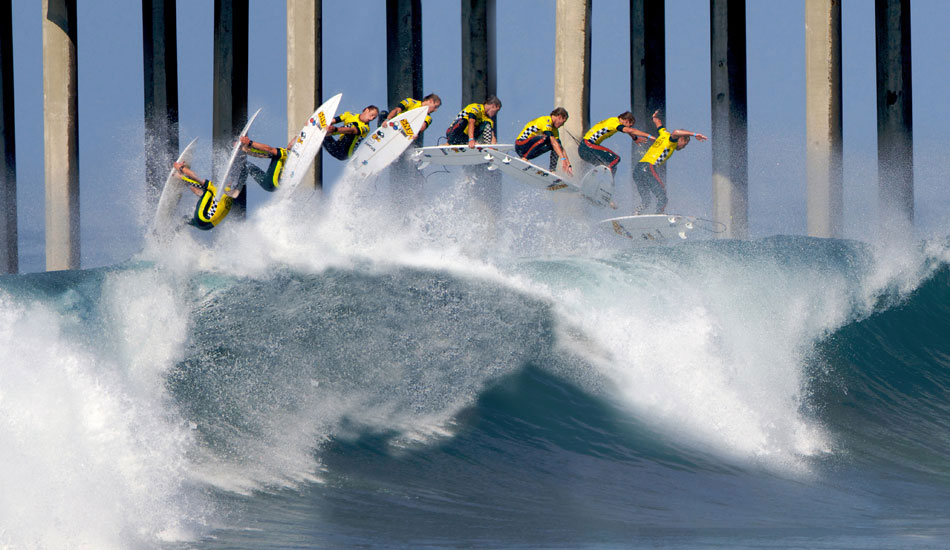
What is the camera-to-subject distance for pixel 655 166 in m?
12.9

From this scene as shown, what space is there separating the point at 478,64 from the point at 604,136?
1.77 m

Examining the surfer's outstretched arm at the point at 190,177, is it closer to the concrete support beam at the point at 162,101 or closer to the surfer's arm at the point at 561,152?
the concrete support beam at the point at 162,101

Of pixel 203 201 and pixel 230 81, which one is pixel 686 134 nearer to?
pixel 230 81

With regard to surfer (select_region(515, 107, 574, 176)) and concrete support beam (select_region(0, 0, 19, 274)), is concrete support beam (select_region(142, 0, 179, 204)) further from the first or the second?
surfer (select_region(515, 107, 574, 176))

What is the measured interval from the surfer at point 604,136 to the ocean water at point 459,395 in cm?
150

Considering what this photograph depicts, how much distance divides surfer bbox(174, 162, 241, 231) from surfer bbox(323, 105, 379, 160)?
4.38ft

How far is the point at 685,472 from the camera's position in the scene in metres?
7.33

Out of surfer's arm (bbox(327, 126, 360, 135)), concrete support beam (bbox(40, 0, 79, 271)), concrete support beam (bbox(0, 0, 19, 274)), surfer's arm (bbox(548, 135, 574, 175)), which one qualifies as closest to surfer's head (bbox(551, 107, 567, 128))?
surfer's arm (bbox(548, 135, 574, 175))

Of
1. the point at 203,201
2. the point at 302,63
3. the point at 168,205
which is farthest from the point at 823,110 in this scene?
the point at 168,205

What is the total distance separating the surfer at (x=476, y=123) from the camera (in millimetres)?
12430

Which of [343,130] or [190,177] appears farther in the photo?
[343,130]

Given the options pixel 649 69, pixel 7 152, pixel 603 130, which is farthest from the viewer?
pixel 7 152

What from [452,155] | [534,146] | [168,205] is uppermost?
[534,146]

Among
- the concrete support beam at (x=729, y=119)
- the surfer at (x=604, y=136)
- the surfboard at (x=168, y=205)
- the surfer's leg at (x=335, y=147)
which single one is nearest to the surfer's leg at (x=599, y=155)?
the surfer at (x=604, y=136)
